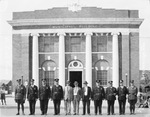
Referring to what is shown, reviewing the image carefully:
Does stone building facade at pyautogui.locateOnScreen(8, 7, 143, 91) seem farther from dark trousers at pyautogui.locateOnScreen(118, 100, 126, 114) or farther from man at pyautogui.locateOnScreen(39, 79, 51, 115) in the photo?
man at pyautogui.locateOnScreen(39, 79, 51, 115)

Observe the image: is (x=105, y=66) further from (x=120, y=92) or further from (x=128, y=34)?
(x=120, y=92)

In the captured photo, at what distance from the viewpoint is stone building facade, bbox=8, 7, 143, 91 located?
39.0m

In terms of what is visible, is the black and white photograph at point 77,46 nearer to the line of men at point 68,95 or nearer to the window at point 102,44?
the window at point 102,44

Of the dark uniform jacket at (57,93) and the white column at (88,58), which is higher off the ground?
the white column at (88,58)

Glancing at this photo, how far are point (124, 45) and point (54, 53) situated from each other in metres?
7.58

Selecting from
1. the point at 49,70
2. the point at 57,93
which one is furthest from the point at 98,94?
the point at 49,70

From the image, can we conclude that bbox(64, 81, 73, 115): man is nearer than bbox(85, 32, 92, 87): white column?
Yes

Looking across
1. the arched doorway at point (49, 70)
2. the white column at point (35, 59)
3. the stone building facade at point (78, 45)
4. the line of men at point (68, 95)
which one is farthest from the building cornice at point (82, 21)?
the line of men at point (68, 95)

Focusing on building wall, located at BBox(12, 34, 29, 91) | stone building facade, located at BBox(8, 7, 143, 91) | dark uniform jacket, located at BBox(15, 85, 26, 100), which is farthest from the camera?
building wall, located at BBox(12, 34, 29, 91)

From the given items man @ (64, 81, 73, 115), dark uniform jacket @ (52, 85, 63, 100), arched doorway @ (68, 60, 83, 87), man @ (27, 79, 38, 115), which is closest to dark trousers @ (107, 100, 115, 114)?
man @ (64, 81, 73, 115)

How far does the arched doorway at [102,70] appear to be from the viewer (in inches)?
1555

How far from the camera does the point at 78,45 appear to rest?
131ft

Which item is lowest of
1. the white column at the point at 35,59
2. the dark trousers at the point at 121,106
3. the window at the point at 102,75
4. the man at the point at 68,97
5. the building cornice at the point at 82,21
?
the dark trousers at the point at 121,106

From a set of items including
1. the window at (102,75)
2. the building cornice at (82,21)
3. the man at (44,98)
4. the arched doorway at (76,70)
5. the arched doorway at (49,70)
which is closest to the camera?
the man at (44,98)
